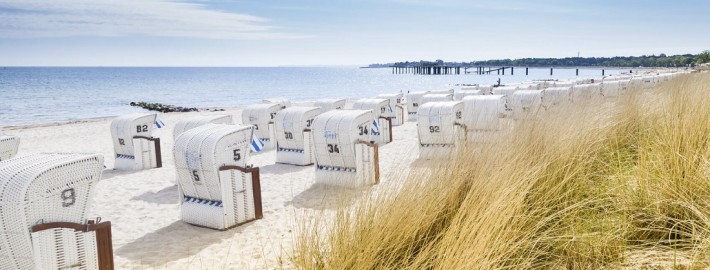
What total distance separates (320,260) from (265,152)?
36.1 ft

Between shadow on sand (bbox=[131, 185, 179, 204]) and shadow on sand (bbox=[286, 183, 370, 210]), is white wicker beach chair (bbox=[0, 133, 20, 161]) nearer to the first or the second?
shadow on sand (bbox=[131, 185, 179, 204])

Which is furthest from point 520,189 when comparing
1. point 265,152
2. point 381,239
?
point 265,152

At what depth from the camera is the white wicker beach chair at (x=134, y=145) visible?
11.8 m

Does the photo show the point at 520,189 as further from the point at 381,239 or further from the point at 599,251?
the point at 381,239

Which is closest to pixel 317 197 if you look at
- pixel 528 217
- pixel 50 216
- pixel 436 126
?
pixel 436 126

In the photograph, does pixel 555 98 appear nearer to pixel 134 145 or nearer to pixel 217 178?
pixel 217 178

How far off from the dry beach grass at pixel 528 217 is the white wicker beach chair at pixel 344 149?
4.84 meters

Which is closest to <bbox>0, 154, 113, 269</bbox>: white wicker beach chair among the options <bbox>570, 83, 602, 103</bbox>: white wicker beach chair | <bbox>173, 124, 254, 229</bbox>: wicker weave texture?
<bbox>173, 124, 254, 229</bbox>: wicker weave texture

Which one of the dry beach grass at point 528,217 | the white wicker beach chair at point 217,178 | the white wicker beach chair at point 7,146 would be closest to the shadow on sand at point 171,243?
the white wicker beach chair at point 217,178

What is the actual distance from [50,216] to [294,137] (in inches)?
305

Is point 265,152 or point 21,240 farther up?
point 21,240

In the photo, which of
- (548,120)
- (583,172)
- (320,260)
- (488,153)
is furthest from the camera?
(548,120)

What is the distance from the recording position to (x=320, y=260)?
10.7ft

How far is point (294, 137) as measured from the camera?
1198cm
